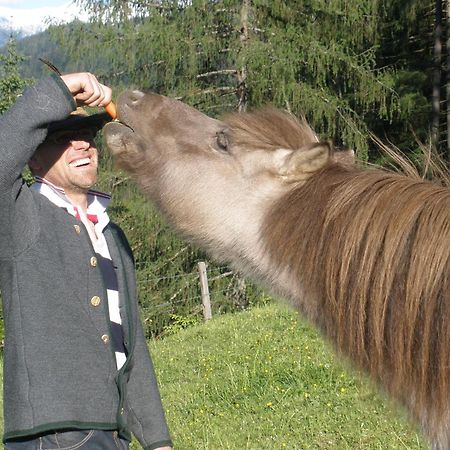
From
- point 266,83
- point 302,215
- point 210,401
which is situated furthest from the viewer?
point 266,83

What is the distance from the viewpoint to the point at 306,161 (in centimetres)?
305

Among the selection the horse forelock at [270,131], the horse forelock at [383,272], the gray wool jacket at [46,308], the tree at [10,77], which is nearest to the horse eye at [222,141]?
the horse forelock at [270,131]

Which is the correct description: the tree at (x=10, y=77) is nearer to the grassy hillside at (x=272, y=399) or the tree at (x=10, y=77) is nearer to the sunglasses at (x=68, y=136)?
the grassy hillside at (x=272, y=399)

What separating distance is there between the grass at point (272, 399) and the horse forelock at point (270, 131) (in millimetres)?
1053

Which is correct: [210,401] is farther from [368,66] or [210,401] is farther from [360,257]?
[368,66]

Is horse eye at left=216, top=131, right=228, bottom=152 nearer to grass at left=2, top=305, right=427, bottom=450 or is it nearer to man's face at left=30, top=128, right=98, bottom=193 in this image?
man's face at left=30, top=128, right=98, bottom=193

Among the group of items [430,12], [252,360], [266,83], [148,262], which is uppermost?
[430,12]

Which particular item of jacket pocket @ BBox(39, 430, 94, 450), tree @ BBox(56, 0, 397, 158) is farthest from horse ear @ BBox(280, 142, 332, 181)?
tree @ BBox(56, 0, 397, 158)

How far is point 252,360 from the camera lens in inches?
291

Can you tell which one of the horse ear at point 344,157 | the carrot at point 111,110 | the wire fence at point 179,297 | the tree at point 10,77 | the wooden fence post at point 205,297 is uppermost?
the carrot at point 111,110

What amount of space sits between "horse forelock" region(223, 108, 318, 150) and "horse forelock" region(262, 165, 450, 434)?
1.28ft

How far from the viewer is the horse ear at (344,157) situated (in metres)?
3.20

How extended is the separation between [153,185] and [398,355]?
1420mm

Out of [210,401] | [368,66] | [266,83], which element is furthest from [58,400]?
[368,66]
